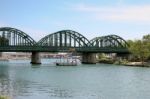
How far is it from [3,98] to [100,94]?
67.7ft

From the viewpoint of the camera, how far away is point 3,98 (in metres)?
44.3

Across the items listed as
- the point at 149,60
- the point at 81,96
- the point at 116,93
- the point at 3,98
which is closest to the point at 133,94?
the point at 116,93

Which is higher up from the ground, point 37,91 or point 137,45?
point 137,45

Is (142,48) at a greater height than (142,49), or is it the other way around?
(142,48)

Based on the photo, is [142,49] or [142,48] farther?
[142,49]

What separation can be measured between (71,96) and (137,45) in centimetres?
13196

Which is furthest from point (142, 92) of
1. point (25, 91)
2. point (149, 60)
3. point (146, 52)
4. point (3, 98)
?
point (149, 60)

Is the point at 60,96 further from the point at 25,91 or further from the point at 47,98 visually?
the point at 25,91

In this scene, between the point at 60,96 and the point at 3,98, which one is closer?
the point at 3,98

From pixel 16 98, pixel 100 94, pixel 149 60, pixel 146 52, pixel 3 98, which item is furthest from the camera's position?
pixel 149 60

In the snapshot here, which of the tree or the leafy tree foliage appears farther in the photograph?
the leafy tree foliage

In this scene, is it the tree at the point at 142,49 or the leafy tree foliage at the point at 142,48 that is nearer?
the tree at the point at 142,49

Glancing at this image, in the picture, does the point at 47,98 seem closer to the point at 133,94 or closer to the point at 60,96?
the point at 60,96

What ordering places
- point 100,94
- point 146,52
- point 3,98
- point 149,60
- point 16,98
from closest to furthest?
point 3,98, point 16,98, point 100,94, point 146,52, point 149,60
